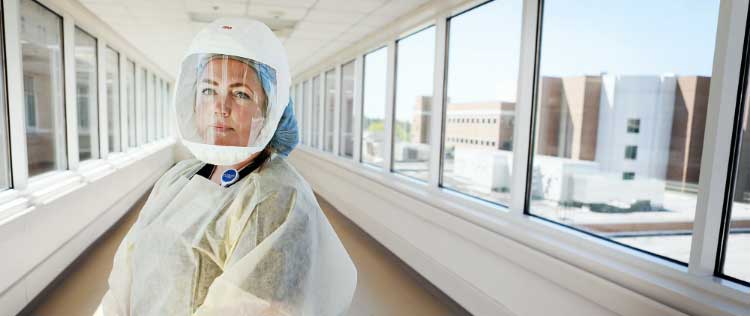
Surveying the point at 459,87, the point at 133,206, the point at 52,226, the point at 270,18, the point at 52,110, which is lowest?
the point at 133,206

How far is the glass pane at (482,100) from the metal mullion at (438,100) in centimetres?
5

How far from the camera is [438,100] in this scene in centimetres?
425

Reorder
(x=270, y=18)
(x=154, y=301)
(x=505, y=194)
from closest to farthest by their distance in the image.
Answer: (x=154, y=301), (x=505, y=194), (x=270, y=18)

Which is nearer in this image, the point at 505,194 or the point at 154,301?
the point at 154,301

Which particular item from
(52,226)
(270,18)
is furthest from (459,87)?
(52,226)

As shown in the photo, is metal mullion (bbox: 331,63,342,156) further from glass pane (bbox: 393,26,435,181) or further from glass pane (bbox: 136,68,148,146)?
glass pane (bbox: 136,68,148,146)

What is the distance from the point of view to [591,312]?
2.19m

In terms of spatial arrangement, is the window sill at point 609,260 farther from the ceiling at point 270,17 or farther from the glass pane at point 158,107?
the glass pane at point 158,107

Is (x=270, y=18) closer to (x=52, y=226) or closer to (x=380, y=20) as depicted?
(x=380, y=20)

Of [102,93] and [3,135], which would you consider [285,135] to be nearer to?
[3,135]

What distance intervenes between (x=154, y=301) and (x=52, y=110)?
14.5ft

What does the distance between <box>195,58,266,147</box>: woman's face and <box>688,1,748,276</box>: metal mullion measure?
1.83 metres

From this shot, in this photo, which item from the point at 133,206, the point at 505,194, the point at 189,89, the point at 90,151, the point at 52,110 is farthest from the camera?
the point at 133,206

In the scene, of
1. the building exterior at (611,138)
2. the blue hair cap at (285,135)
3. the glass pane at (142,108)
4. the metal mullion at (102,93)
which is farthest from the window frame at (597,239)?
the glass pane at (142,108)
